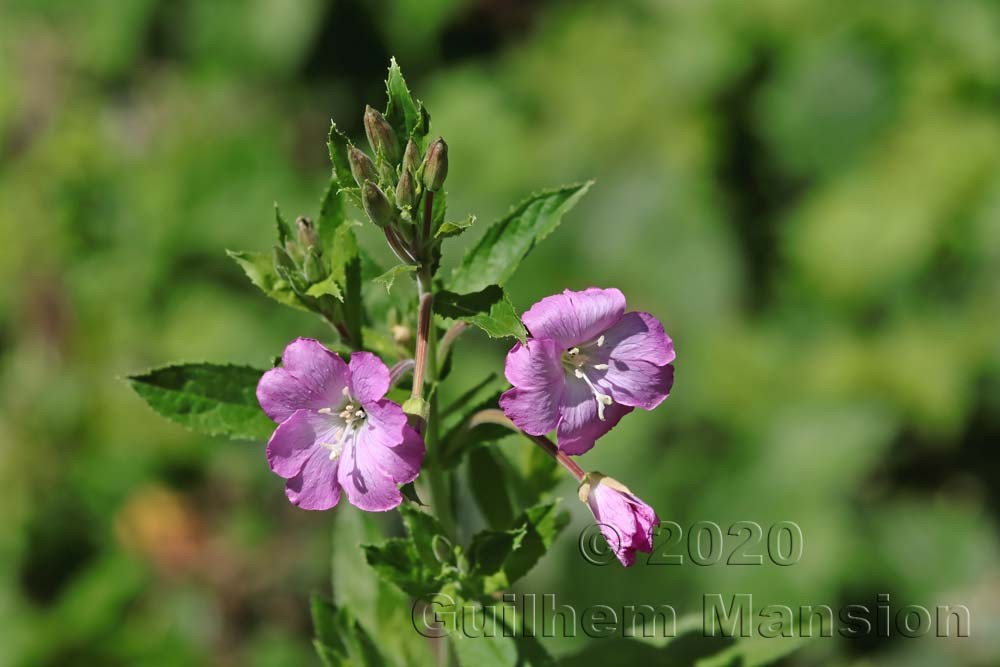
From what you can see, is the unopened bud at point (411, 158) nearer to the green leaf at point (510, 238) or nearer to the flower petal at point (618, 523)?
the green leaf at point (510, 238)

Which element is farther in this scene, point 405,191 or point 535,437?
point 535,437

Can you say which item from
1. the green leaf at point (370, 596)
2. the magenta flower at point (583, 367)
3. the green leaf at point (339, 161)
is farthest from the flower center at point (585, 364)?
the green leaf at point (370, 596)

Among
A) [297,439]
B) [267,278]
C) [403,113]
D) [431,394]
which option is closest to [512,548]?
[431,394]

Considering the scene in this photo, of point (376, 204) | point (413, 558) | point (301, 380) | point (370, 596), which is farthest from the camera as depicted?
point (370, 596)

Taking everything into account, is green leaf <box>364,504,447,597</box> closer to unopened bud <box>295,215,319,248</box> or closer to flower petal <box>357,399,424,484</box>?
flower petal <box>357,399,424,484</box>

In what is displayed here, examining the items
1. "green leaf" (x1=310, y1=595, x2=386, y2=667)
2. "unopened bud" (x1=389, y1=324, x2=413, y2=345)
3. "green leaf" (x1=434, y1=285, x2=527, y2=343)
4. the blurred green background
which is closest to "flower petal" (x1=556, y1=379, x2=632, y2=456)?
"green leaf" (x1=434, y1=285, x2=527, y2=343)

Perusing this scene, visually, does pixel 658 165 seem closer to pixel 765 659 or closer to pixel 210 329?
pixel 210 329

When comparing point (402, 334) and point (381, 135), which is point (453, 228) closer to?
point (381, 135)
